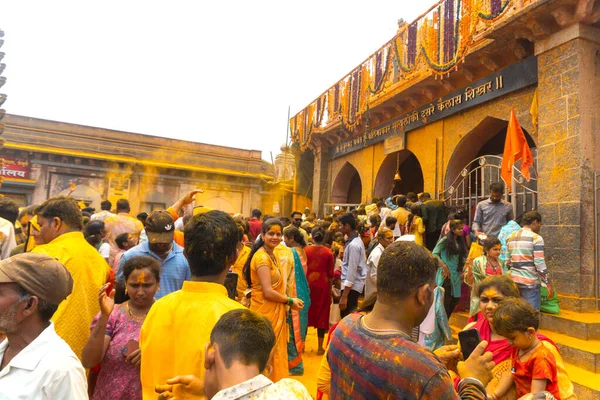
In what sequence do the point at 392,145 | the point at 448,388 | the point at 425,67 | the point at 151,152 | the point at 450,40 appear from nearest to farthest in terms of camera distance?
the point at 448,388 < the point at 450,40 < the point at 425,67 < the point at 392,145 < the point at 151,152

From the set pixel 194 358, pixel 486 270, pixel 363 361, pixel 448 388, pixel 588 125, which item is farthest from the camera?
pixel 588 125

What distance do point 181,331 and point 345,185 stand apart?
1448 centimetres

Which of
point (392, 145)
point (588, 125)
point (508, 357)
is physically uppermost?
point (392, 145)

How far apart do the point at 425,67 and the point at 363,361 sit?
31.8 feet

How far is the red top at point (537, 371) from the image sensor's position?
6.75ft

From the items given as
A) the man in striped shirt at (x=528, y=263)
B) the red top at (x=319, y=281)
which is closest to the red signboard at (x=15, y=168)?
the red top at (x=319, y=281)

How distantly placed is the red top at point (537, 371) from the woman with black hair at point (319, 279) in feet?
11.6

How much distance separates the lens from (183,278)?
274cm

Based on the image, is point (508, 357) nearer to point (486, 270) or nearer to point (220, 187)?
point (486, 270)

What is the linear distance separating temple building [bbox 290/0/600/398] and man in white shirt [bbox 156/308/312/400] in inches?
171

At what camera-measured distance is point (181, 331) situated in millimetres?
1590

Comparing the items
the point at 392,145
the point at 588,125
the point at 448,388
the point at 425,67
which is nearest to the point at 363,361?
the point at 448,388

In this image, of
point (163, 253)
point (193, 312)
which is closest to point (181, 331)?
point (193, 312)

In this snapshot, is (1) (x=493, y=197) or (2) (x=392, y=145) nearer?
(1) (x=493, y=197)
